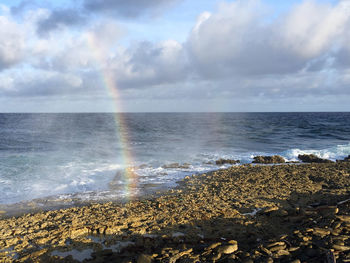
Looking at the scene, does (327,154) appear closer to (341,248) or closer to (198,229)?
(198,229)

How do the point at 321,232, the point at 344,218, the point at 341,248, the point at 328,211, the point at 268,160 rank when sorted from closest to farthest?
the point at 341,248 < the point at 321,232 < the point at 344,218 < the point at 328,211 < the point at 268,160

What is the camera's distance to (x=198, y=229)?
7402mm

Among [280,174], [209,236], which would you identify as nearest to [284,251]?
[209,236]

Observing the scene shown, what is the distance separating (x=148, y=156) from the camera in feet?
76.2

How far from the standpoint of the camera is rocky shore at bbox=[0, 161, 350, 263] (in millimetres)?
5441

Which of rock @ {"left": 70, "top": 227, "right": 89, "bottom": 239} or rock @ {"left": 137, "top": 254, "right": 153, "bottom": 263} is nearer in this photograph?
rock @ {"left": 137, "top": 254, "right": 153, "bottom": 263}

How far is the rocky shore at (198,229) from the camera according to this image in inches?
214

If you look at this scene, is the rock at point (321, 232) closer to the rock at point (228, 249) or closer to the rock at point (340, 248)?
the rock at point (340, 248)

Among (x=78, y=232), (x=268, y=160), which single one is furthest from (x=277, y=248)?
(x=268, y=160)

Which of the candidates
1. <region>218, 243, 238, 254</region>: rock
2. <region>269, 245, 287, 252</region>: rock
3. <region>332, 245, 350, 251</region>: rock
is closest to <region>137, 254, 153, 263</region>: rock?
<region>218, 243, 238, 254</region>: rock

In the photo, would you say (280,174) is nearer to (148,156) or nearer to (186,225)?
(186,225)

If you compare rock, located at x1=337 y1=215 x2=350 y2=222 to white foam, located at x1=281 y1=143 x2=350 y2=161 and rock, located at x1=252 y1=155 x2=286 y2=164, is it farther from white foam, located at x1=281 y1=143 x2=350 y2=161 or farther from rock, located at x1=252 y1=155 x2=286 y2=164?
white foam, located at x1=281 y1=143 x2=350 y2=161

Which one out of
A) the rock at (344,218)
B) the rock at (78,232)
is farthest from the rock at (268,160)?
the rock at (78,232)

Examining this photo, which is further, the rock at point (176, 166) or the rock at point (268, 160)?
the rock at point (268, 160)
